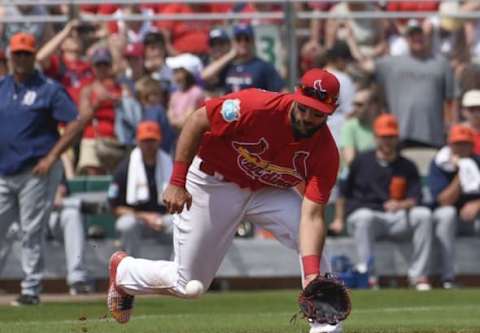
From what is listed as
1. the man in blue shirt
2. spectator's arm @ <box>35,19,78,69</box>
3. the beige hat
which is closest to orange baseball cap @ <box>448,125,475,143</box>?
the beige hat

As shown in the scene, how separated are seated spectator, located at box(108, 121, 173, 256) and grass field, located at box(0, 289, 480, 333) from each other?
996 mm

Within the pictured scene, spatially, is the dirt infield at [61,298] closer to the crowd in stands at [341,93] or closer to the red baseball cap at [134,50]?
the crowd in stands at [341,93]

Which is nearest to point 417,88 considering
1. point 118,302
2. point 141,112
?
point 141,112

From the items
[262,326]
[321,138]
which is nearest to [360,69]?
[262,326]

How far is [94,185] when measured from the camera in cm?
1529

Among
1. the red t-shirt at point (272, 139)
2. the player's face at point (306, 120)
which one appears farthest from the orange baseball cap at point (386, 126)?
the player's face at point (306, 120)

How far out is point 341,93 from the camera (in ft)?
52.7

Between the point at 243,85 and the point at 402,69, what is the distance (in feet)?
6.16

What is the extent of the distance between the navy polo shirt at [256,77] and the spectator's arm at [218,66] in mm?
269

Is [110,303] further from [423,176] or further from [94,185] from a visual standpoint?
[423,176]

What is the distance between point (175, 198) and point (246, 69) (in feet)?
24.3

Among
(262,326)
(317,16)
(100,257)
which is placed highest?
(317,16)

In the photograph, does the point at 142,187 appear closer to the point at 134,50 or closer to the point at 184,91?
the point at 184,91

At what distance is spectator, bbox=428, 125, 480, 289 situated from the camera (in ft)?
48.0
